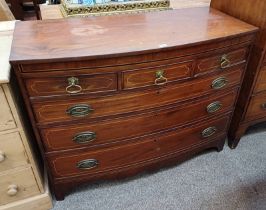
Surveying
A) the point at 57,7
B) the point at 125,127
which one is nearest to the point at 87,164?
the point at 125,127

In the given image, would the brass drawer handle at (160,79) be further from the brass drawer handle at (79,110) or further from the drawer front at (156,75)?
the brass drawer handle at (79,110)

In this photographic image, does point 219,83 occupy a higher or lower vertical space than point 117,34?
lower

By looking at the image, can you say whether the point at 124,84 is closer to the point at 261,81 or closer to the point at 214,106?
the point at 214,106

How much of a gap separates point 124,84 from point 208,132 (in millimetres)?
713

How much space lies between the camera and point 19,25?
115 cm

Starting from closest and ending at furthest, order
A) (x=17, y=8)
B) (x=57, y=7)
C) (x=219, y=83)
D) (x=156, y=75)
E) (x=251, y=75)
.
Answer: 1. (x=156, y=75)
2. (x=219, y=83)
3. (x=251, y=75)
4. (x=57, y=7)
5. (x=17, y=8)

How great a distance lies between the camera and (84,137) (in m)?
1.13

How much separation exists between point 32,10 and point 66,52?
2827mm

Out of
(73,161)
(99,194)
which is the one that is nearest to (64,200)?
(99,194)

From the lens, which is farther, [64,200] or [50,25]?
[64,200]

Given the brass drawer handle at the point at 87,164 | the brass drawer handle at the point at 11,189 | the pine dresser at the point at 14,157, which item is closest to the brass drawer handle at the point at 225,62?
the brass drawer handle at the point at 87,164

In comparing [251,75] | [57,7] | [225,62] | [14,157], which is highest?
[57,7]

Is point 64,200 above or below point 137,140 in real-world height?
below

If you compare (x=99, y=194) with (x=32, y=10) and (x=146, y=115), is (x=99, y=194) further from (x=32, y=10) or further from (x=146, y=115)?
(x=32, y=10)
